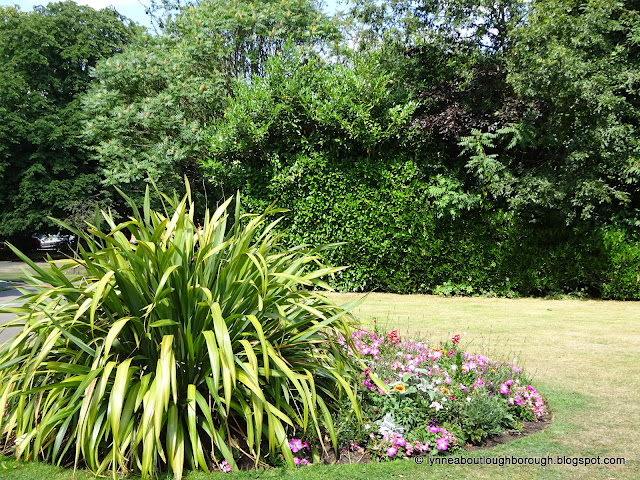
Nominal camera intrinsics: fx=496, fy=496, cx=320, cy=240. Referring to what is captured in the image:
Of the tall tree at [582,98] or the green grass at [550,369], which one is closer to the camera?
the green grass at [550,369]

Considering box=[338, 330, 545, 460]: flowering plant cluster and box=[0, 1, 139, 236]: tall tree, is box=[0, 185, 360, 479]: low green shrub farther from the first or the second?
box=[0, 1, 139, 236]: tall tree

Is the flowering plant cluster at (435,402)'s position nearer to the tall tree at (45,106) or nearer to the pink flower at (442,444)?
the pink flower at (442,444)

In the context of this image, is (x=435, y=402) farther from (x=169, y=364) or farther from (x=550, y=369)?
(x=550, y=369)

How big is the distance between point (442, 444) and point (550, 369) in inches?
104

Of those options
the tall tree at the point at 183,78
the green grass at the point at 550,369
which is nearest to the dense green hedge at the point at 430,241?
the green grass at the point at 550,369

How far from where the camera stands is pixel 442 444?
3.35 m

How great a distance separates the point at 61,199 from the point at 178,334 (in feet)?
83.9

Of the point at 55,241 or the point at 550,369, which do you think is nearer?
the point at 550,369

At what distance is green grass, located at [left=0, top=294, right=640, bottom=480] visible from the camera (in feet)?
10.1

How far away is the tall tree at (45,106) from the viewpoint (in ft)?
83.9

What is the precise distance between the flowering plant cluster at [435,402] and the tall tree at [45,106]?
2457cm

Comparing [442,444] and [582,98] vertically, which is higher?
[582,98]

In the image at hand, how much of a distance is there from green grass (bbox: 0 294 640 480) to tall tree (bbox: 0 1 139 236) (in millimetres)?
21904

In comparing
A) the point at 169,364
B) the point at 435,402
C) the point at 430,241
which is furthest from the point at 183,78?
the point at 435,402
